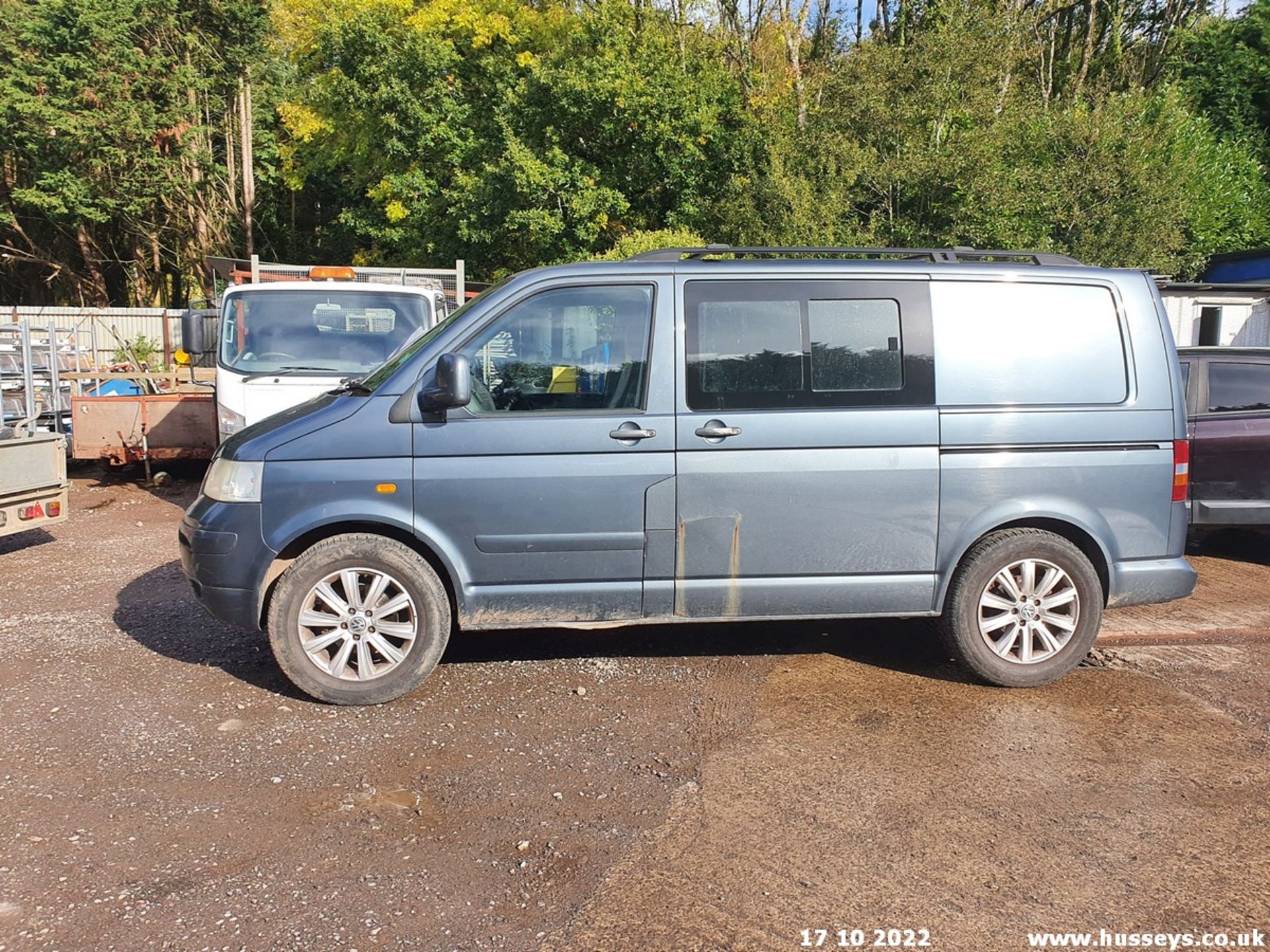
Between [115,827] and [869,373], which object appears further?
[869,373]

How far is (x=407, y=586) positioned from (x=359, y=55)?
24.8m

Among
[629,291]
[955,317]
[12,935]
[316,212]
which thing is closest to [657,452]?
[629,291]

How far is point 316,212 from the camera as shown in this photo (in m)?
37.5

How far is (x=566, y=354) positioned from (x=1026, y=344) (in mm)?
2349

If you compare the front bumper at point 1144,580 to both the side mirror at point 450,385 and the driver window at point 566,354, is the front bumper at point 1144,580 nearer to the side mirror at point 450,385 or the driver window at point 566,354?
the driver window at point 566,354

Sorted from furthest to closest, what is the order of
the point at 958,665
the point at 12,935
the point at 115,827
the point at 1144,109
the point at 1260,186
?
the point at 1260,186
the point at 1144,109
the point at 958,665
the point at 115,827
the point at 12,935

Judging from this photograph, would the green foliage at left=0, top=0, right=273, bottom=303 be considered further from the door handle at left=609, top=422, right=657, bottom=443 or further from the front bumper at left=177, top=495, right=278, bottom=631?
the door handle at left=609, top=422, right=657, bottom=443

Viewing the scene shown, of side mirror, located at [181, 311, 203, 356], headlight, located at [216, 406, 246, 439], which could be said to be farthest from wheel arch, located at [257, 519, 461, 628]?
side mirror, located at [181, 311, 203, 356]

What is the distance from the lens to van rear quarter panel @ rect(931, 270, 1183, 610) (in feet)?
16.1

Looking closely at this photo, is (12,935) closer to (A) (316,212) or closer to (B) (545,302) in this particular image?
(B) (545,302)

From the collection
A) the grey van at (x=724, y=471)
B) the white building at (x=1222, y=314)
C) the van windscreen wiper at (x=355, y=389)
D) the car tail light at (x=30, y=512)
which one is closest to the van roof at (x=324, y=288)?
the car tail light at (x=30, y=512)

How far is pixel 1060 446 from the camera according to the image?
16.2ft

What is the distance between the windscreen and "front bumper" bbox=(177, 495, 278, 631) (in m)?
4.31

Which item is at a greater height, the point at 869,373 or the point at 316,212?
the point at 316,212
